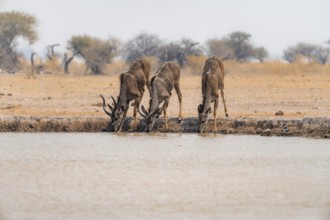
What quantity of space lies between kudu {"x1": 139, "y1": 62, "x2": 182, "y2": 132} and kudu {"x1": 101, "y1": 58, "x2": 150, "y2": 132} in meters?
0.35

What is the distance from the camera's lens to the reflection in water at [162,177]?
8.70m

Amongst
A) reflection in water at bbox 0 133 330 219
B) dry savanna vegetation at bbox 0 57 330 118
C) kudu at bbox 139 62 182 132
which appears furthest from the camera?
dry savanna vegetation at bbox 0 57 330 118

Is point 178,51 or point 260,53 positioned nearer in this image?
point 178,51

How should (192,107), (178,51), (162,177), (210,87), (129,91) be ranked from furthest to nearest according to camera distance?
(178,51) < (192,107) < (129,91) < (210,87) < (162,177)

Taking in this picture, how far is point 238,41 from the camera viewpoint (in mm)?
59781

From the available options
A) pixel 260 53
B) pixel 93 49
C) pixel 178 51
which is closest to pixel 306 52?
pixel 260 53

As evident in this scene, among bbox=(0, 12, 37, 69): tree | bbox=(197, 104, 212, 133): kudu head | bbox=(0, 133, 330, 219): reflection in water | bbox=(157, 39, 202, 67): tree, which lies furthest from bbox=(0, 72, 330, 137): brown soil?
bbox=(0, 12, 37, 69): tree

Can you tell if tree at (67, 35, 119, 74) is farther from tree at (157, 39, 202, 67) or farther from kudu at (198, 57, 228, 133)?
kudu at (198, 57, 228, 133)

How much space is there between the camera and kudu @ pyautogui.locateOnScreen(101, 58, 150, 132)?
16469 mm

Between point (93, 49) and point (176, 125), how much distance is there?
1411 inches

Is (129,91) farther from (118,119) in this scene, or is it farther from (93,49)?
(93,49)

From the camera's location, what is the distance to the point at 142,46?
185ft

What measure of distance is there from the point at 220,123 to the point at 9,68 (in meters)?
32.9

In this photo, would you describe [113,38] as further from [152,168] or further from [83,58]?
[152,168]
